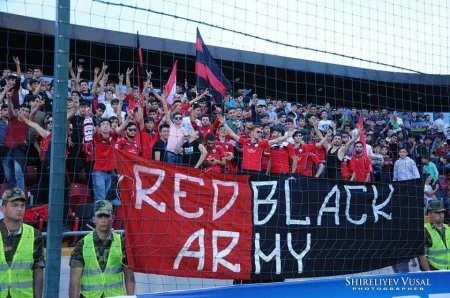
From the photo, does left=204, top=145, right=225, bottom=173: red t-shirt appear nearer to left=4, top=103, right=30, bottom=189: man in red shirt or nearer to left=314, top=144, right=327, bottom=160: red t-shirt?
left=314, top=144, right=327, bottom=160: red t-shirt

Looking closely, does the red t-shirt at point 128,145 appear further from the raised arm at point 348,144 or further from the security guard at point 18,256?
the security guard at point 18,256

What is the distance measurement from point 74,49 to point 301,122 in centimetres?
468

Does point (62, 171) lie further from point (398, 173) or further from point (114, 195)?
point (398, 173)

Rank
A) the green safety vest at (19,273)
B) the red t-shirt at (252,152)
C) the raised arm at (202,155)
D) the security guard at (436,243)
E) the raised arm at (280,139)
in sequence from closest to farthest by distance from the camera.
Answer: the green safety vest at (19,273) → the security guard at (436,243) → the raised arm at (202,155) → the red t-shirt at (252,152) → the raised arm at (280,139)

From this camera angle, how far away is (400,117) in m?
14.2

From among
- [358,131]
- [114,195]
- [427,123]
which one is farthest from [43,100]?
[427,123]

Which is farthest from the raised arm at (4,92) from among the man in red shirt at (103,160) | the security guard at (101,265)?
the security guard at (101,265)

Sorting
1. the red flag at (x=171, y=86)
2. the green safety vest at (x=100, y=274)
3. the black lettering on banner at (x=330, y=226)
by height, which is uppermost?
the red flag at (x=171, y=86)

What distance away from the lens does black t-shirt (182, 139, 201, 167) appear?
9374 mm

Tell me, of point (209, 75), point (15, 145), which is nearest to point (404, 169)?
point (209, 75)

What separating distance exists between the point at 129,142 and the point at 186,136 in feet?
2.79

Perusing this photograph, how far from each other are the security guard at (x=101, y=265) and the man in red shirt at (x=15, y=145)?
281 centimetres

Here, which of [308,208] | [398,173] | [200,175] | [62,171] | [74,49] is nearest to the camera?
[62,171]

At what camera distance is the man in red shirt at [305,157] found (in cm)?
942
